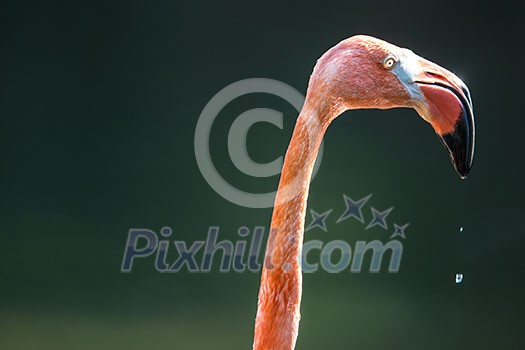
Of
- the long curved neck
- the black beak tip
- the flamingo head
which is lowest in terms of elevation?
the long curved neck

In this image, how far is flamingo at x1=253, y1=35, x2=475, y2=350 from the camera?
1.09 meters

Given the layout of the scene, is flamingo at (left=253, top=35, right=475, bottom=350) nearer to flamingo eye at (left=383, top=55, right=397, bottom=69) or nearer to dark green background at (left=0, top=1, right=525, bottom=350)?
flamingo eye at (left=383, top=55, right=397, bottom=69)

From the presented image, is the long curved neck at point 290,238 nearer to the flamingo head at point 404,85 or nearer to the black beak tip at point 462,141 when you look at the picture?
the flamingo head at point 404,85

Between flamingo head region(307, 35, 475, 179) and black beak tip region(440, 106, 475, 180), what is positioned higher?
flamingo head region(307, 35, 475, 179)

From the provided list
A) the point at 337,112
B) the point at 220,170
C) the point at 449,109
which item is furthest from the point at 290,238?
the point at 220,170

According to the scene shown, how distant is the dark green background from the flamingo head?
2.65 feet

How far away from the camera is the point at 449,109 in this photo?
1079 mm

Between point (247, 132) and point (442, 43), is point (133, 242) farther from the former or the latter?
point (442, 43)

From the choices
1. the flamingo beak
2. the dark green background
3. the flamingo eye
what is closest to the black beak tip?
the flamingo beak

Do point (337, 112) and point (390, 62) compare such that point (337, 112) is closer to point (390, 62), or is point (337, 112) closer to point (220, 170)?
point (390, 62)

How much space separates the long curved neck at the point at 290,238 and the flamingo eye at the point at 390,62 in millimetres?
119

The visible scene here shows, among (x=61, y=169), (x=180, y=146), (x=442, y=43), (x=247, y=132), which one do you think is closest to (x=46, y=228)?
(x=61, y=169)

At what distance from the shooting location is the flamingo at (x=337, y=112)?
1090mm

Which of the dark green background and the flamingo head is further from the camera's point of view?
the dark green background
